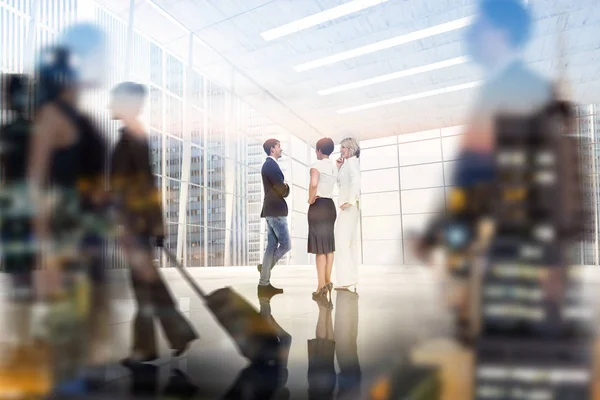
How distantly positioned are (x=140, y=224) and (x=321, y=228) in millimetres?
1948

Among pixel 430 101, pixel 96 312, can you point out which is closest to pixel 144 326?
pixel 96 312

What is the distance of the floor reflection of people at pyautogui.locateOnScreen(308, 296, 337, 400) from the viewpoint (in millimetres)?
1126

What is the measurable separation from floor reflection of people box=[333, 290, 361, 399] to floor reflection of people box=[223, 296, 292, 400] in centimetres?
16

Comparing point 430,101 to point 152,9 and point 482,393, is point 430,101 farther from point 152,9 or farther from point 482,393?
point 482,393

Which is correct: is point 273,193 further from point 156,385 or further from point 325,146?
point 156,385

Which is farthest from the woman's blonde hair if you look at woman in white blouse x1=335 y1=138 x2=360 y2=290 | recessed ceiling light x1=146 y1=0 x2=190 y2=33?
recessed ceiling light x1=146 y1=0 x2=190 y2=33

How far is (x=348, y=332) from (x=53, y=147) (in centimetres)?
141

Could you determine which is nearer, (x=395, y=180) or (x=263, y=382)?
(x=263, y=382)

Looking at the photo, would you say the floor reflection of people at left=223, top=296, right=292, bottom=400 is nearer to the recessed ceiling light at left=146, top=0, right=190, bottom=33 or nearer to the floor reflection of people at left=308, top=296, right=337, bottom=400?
the floor reflection of people at left=308, top=296, right=337, bottom=400

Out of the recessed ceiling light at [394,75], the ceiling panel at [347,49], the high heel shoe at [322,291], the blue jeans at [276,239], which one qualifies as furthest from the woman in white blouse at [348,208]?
the recessed ceiling light at [394,75]

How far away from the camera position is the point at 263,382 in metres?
1.21

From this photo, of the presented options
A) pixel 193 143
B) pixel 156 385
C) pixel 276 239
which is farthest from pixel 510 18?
pixel 193 143

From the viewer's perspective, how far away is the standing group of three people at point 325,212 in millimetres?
3312

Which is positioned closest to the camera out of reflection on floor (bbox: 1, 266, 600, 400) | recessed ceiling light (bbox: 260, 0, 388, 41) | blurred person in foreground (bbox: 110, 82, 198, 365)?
reflection on floor (bbox: 1, 266, 600, 400)
